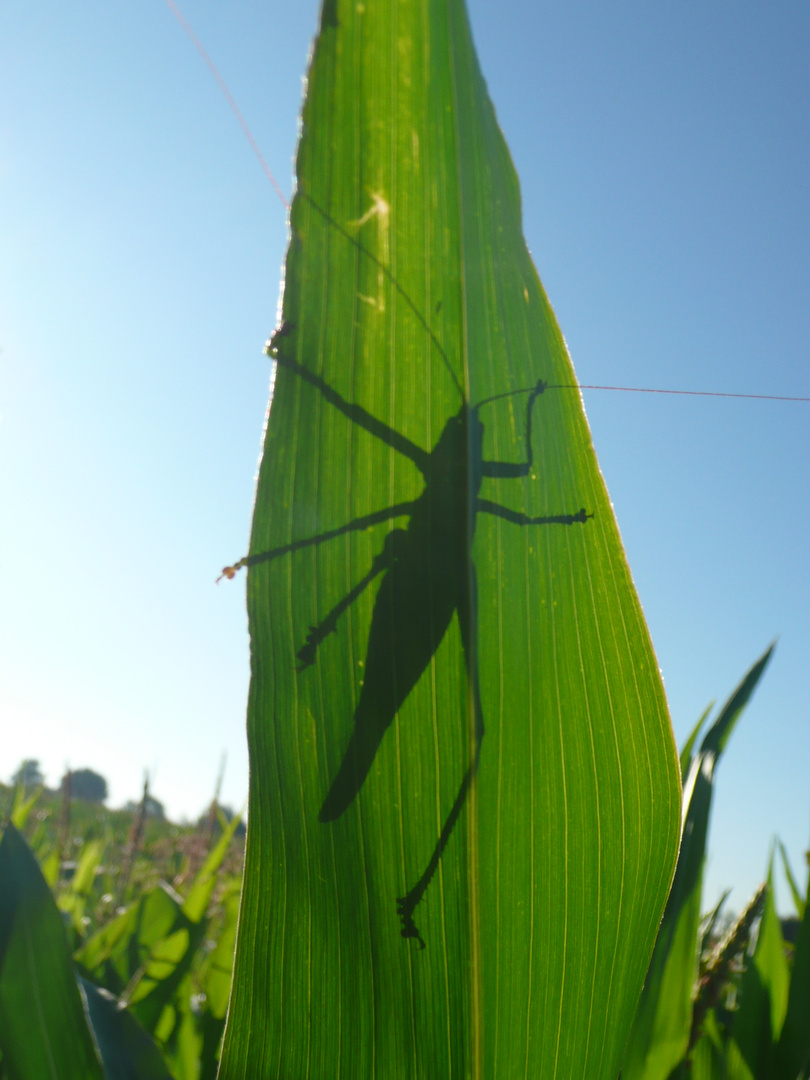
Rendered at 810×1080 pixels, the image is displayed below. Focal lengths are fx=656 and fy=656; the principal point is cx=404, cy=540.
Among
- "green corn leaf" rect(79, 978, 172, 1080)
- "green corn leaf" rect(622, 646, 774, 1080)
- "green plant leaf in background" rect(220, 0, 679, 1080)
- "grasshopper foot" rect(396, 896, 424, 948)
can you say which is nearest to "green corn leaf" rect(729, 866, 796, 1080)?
"green corn leaf" rect(622, 646, 774, 1080)

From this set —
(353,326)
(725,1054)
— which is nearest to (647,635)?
(353,326)

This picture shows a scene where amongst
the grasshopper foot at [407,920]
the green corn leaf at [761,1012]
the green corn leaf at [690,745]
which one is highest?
the green corn leaf at [690,745]

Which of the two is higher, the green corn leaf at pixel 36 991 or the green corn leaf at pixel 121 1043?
the green corn leaf at pixel 36 991

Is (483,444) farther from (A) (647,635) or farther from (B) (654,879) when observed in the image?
(B) (654,879)

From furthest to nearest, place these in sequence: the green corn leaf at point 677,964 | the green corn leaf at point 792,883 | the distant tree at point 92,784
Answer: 1. the distant tree at point 92,784
2. the green corn leaf at point 792,883
3. the green corn leaf at point 677,964

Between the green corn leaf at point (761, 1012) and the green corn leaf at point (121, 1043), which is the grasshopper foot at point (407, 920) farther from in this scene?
the green corn leaf at point (761, 1012)

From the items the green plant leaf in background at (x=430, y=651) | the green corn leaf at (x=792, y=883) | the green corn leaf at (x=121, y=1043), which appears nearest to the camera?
the green plant leaf in background at (x=430, y=651)

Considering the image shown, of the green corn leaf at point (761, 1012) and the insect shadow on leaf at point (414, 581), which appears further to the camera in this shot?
the green corn leaf at point (761, 1012)

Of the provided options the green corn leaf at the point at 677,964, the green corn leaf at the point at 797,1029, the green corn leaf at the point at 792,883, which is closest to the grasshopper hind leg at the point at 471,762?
the green corn leaf at the point at 677,964
